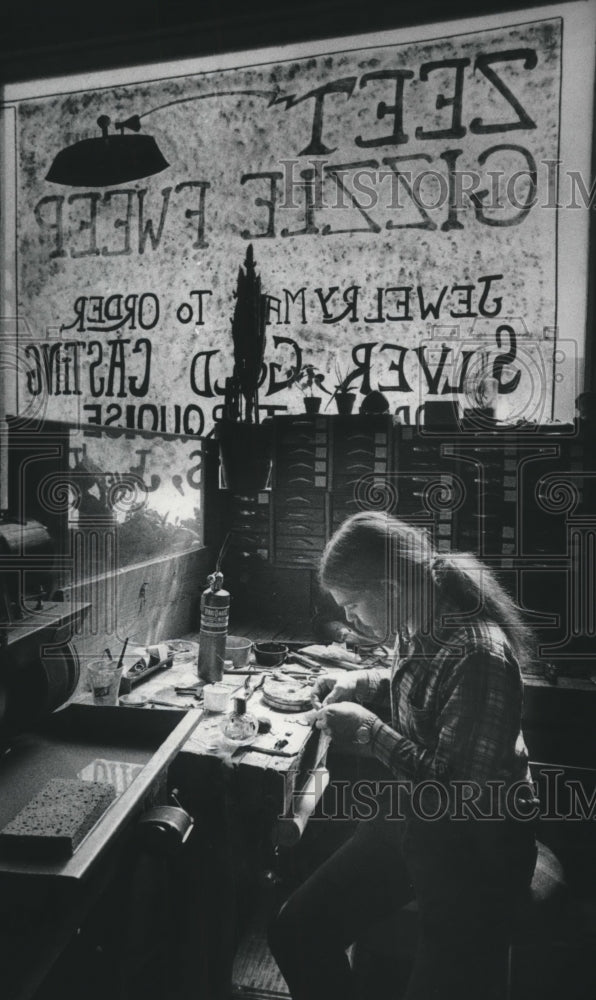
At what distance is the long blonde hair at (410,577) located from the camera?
1862 millimetres

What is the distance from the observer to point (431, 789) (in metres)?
1.79

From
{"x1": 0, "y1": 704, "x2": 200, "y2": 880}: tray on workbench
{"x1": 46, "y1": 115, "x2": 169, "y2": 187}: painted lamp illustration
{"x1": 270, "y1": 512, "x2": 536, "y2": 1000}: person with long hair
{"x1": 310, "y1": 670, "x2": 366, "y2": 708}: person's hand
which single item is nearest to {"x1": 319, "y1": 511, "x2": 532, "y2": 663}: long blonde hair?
{"x1": 270, "y1": 512, "x2": 536, "y2": 1000}: person with long hair

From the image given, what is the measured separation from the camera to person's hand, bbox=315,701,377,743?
2.07 metres

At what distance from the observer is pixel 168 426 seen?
4523mm

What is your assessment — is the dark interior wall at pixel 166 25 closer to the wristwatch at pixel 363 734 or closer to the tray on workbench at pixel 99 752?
the wristwatch at pixel 363 734

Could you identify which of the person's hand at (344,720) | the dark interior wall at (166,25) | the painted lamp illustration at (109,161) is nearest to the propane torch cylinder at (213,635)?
the person's hand at (344,720)

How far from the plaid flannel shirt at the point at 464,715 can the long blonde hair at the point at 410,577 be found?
8 cm

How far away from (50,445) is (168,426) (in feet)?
7.89

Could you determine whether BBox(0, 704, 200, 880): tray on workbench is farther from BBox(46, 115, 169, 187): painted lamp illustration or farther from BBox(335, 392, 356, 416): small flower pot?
BBox(46, 115, 169, 187): painted lamp illustration

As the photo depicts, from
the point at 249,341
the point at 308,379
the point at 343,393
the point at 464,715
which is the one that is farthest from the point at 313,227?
the point at 464,715

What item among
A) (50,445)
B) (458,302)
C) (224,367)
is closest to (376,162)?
(458,302)

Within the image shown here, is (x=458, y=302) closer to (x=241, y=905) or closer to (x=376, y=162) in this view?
(x=376, y=162)

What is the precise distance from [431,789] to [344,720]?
1.32ft

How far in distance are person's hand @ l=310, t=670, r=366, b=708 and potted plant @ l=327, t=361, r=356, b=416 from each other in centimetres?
182
